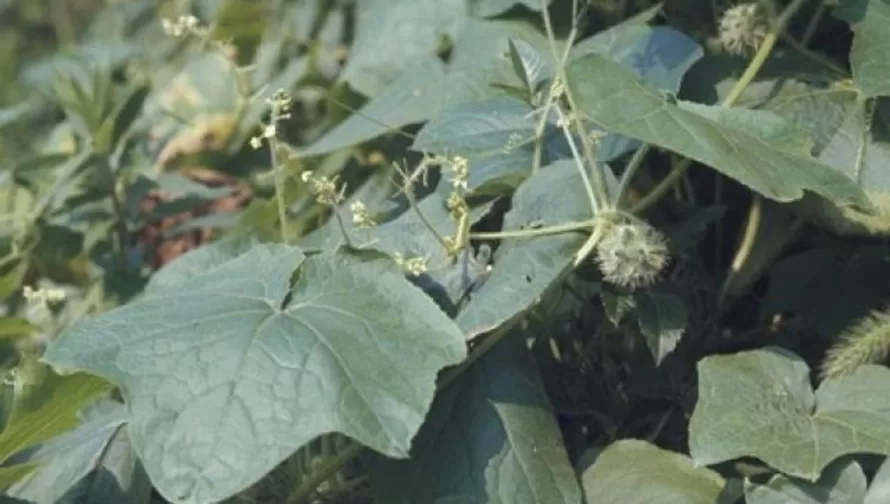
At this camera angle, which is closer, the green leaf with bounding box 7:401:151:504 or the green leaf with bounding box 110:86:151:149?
the green leaf with bounding box 7:401:151:504

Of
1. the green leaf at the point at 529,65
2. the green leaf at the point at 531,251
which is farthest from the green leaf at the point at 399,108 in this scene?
the green leaf at the point at 531,251

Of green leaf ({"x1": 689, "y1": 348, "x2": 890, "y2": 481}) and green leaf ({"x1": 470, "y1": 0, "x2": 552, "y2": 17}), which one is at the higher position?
green leaf ({"x1": 470, "y1": 0, "x2": 552, "y2": 17})

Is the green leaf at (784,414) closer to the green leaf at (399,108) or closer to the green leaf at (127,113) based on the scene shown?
the green leaf at (399,108)

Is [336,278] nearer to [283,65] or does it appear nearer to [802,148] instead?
[802,148]

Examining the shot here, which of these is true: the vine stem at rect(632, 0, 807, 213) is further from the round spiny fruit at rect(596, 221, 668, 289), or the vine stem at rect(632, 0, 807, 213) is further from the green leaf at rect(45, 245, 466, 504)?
the green leaf at rect(45, 245, 466, 504)

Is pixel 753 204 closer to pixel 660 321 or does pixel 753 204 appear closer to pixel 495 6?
pixel 660 321

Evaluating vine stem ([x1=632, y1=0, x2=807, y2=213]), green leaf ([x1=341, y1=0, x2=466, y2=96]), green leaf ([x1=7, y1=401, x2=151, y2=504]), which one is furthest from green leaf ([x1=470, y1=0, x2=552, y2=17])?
green leaf ([x1=7, y1=401, x2=151, y2=504])

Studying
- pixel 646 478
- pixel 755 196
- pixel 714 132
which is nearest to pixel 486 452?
pixel 646 478

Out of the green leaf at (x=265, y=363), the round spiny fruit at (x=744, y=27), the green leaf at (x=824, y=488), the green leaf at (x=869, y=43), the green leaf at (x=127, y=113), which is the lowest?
the green leaf at (x=127, y=113)
